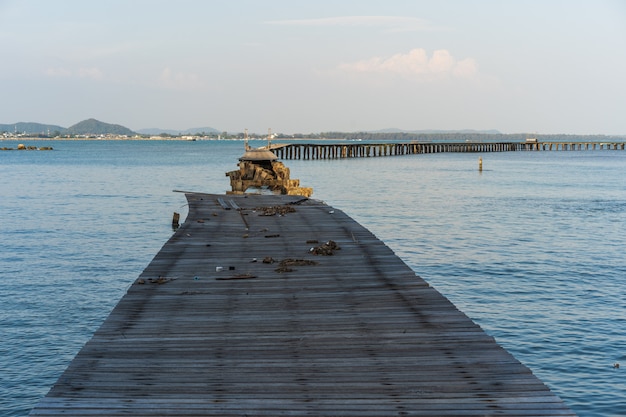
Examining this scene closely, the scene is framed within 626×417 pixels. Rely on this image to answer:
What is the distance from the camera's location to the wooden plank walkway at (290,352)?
8406 mm

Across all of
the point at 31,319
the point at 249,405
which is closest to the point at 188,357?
the point at 249,405

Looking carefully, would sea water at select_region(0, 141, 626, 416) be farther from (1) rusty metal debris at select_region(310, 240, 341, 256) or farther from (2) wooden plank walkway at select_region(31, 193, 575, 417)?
(1) rusty metal debris at select_region(310, 240, 341, 256)

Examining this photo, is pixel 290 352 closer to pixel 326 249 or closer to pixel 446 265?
pixel 326 249

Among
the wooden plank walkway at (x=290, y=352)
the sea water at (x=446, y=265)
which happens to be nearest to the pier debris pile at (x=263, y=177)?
the sea water at (x=446, y=265)

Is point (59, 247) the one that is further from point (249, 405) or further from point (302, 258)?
point (249, 405)

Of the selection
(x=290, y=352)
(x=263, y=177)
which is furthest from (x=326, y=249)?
(x=263, y=177)

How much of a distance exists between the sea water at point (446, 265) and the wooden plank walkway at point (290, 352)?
296 cm

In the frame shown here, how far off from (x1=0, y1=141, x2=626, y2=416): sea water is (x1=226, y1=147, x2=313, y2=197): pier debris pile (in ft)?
12.8

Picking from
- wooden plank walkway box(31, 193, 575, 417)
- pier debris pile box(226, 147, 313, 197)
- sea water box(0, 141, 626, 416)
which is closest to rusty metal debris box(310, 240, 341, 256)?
wooden plank walkway box(31, 193, 575, 417)

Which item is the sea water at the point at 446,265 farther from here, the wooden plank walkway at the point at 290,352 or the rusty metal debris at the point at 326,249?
the rusty metal debris at the point at 326,249

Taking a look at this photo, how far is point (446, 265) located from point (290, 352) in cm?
1561

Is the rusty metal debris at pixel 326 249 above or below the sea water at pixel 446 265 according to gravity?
above

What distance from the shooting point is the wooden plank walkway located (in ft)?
27.6

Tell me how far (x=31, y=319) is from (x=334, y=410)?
12246mm
